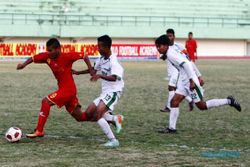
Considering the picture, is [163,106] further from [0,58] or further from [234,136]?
[0,58]

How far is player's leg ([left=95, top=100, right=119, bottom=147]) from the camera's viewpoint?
942cm

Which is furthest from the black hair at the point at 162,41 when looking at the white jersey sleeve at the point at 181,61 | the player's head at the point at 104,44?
the player's head at the point at 104,44

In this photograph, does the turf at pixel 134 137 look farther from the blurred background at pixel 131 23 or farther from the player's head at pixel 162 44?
the blurred background at pixel 131 23

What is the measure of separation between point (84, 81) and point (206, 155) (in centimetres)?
1685

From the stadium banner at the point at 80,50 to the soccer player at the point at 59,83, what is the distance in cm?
3636

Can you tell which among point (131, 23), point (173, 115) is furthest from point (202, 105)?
point (131, 23)

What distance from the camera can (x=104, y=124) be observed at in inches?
377

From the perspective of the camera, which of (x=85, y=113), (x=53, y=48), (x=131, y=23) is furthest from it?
(x=131, y=23)

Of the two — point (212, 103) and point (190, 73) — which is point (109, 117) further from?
point (212, 103)

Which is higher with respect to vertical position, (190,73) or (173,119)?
(190,73)

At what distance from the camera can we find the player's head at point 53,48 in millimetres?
9814

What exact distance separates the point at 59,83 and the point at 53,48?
0.56 metres

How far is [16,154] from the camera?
8562mm

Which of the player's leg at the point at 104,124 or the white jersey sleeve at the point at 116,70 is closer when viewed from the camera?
the player's leg at the point at 104,124
